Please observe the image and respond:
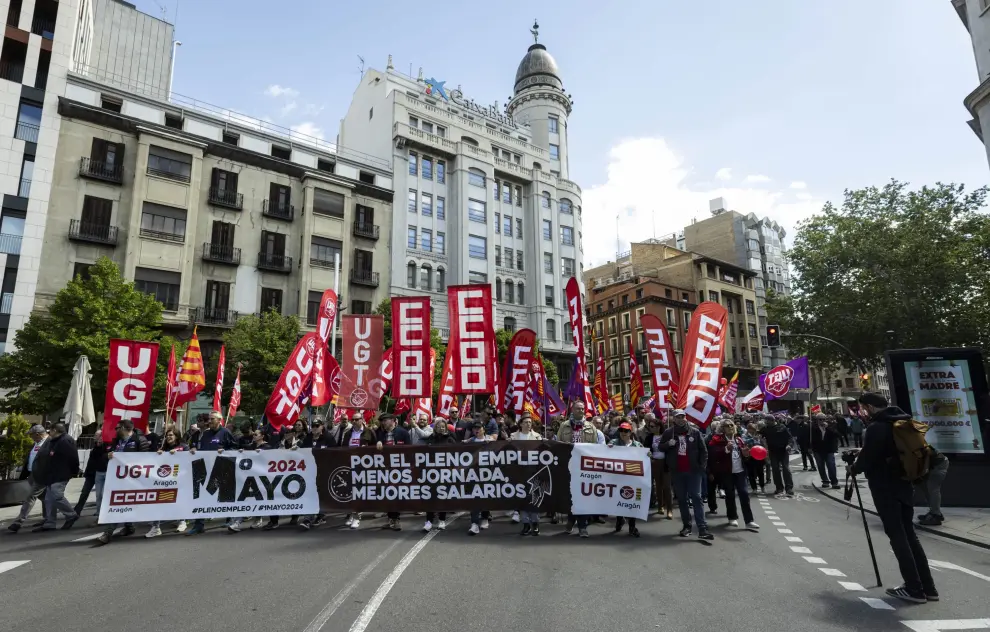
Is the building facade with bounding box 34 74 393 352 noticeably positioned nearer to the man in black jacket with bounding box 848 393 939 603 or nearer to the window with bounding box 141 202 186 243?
the window with bounding box 141 202 186 243

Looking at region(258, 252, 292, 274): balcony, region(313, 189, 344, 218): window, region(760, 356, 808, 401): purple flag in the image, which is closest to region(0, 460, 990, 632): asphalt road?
region(760, 356, 808, 401): purple flag

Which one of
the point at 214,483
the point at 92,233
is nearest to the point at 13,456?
the point at 214,483

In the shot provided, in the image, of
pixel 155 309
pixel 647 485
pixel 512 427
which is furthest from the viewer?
pixel 155 309

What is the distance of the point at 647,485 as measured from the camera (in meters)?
8.75

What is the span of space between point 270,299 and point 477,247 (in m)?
17.9

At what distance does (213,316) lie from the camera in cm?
3194

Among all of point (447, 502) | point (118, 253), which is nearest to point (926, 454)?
point (447, 502)

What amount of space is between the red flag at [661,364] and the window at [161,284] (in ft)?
89.2

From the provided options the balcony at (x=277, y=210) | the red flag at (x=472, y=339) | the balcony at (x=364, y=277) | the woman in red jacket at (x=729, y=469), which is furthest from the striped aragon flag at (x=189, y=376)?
the balcony at (x=364, y=277)

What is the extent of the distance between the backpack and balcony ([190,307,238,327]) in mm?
32750

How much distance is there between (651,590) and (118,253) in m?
33.5

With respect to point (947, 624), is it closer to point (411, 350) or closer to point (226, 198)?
point (411, 350)

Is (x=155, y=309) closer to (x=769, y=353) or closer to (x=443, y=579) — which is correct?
(x=443, y=579)

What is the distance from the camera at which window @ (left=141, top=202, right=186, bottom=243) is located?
1216 inches
